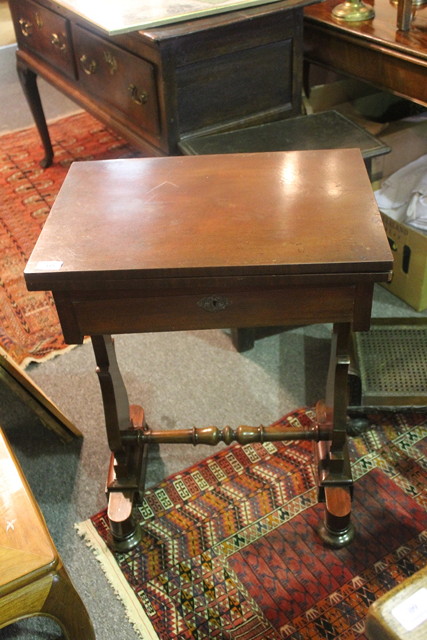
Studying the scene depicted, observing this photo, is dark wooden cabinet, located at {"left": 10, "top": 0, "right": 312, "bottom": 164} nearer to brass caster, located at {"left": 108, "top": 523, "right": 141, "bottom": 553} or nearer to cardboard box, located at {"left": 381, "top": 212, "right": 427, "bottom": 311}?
cardboard box, located at {"left": 381, "top": 212, "right": 427, "bottom": 311}

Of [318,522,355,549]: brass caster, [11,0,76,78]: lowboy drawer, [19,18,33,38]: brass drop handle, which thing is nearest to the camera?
[318,522,355,549]: brass caster

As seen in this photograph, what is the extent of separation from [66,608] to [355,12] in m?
2.03

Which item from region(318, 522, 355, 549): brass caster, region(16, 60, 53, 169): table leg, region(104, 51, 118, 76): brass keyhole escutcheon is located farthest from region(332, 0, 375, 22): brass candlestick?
region(318, 522, 355, 549): brass caster

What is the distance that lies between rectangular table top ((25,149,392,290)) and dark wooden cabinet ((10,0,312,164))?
0.63 metres

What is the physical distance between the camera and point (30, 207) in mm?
3141

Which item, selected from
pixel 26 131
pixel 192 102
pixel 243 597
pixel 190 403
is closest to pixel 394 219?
pixel 192 102

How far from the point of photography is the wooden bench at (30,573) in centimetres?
117

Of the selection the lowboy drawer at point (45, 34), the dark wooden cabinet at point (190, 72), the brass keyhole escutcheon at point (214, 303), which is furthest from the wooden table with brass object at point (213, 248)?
the lowboy drawer at point (45, 34)

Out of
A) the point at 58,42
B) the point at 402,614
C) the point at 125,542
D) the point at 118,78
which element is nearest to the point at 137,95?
the point at 118,78

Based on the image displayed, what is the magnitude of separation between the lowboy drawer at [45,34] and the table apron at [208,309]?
5.28 ft

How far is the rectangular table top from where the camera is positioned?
119 centimetres

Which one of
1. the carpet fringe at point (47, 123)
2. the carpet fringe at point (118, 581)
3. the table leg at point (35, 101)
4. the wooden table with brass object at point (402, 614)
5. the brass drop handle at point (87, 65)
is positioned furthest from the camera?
the carpet fringe at point (47, 123)

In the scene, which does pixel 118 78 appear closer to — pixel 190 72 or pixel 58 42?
pixel 190 72

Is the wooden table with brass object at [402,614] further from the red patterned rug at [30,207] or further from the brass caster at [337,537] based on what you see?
the red patterned rug at [30,207]
